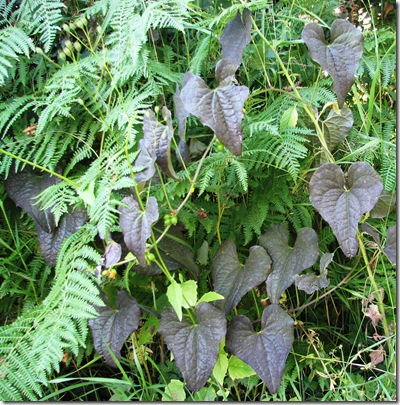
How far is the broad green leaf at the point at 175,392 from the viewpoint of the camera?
122cm

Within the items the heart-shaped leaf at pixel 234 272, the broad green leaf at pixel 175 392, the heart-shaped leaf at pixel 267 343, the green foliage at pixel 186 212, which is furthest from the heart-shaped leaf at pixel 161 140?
the broad green leaf at pixel 175 392

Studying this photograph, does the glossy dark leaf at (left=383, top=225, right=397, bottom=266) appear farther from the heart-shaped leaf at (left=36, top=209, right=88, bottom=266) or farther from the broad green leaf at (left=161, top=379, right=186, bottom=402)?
the heart-shaped leaf at (left=36, top=209, right=88, bottom=266)

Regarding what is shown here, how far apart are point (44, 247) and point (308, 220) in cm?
75

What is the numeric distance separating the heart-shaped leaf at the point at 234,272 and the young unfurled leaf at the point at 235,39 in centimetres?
46

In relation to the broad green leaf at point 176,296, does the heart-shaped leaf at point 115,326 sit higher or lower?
lower

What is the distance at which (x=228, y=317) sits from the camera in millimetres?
1335

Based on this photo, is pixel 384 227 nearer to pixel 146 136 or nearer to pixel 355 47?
pixel 355 47

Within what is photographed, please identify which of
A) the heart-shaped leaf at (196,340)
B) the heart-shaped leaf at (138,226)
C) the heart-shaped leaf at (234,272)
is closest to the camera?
the heart-shaped leaf at (138,226)

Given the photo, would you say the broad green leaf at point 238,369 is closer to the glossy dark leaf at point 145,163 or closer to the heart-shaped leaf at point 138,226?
the heart-shaped leaf at point 138,226

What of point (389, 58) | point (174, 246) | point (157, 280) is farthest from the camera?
point (389, 58)

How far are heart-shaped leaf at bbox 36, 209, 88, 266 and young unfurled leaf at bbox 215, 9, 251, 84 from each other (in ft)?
1.75

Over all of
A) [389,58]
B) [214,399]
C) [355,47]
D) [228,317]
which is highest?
[355,47]

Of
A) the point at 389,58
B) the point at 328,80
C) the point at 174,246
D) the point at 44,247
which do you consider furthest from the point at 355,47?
the point at 44,247

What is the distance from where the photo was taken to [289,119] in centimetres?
120
